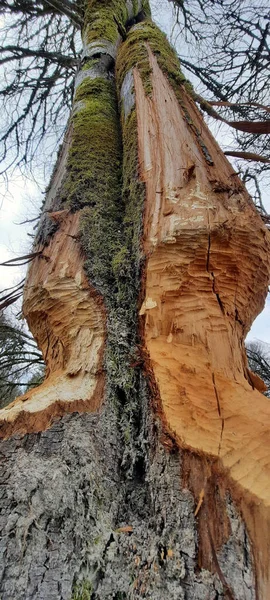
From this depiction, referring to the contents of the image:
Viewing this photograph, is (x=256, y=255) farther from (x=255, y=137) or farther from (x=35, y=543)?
(x=255, y=137)

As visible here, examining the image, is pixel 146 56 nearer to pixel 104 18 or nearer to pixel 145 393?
pixel 104 18

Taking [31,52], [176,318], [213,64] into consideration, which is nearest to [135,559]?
[176,318]

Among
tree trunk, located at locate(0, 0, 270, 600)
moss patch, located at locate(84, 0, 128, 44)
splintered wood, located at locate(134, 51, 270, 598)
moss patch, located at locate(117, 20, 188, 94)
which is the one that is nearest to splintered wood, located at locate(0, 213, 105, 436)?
tree trunk, located at locate(0, 0, 270, 600)

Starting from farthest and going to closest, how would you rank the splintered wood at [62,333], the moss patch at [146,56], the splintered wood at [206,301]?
the moss patch at [146,56] < the splintered wood at [62,333] < the splintered wood at [206,301]

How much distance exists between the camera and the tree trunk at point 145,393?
0.66m

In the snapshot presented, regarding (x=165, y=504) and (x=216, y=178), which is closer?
(x=165, y=504)

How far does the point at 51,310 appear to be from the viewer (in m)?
1.18

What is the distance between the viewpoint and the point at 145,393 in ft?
3.20

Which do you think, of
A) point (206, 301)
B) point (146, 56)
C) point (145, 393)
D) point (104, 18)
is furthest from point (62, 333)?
point (104, 18)

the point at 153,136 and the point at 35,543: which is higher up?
the point at 153,136

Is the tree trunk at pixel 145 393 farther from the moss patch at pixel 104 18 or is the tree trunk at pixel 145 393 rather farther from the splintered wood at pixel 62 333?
the moss patch at pixel 104 18

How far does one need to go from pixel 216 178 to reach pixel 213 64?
3175mm

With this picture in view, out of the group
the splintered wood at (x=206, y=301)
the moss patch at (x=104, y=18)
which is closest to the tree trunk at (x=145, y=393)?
the splintered wood at (x=206, y=301)

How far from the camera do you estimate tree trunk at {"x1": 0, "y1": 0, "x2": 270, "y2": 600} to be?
658mm
